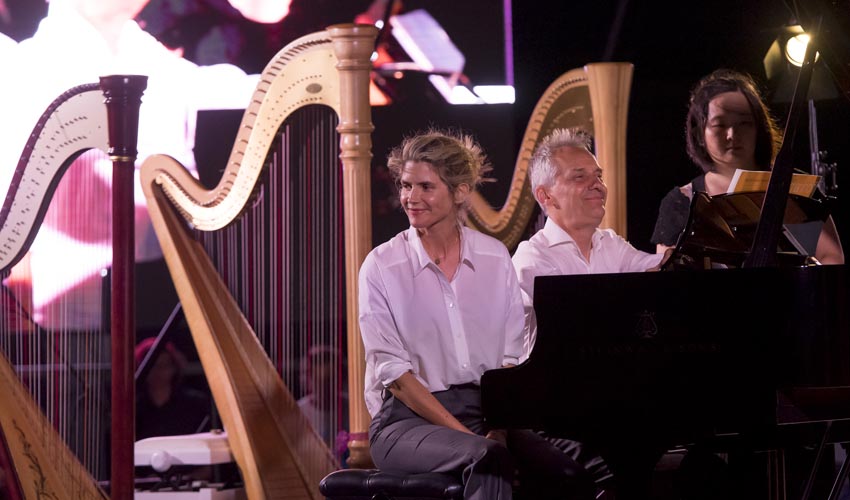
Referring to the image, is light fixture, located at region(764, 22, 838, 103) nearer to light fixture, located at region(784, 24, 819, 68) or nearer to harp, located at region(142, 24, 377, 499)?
light fixture, located at region(784, 24, 819, 68)

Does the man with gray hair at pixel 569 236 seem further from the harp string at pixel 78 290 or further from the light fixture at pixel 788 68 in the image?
the harp string at pixel 78 290

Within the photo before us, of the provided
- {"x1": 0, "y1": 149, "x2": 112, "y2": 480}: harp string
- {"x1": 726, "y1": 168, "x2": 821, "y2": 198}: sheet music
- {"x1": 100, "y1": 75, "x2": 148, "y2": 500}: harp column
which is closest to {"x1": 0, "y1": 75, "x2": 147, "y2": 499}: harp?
{"x1": 100, "y1": 75, "x2": 148, "y2": 500}: harp column

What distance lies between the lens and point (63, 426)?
498cm

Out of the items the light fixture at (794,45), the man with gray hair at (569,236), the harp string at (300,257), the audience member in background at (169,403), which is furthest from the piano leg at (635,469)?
the audience member in background at (169,403)

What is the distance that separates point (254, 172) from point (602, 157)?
3.70ft

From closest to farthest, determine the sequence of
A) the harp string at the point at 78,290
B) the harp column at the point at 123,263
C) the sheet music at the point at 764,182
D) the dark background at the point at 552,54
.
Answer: the sheet music at the point at 764,182, the harp column at the point at 123,263, the dark background at the point at 552,54, the harp string at the point at 78,290

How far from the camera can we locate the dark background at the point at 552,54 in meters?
5.17

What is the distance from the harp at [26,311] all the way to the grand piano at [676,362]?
1353mm

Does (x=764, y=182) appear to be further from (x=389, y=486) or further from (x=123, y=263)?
(x=123, y=263)

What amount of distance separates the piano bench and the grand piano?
0.27 metres

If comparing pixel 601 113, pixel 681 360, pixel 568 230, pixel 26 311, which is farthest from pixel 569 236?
pixel 26 311

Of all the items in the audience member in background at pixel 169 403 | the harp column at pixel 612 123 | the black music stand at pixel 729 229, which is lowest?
the audience member in background at pixel 169 403

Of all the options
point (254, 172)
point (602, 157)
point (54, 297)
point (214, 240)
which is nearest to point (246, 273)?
point (254, 172)

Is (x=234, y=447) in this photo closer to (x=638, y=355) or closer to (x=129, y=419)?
(x=129, y=419)
